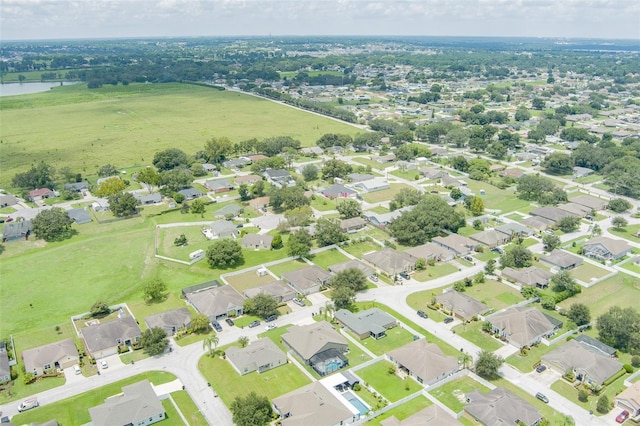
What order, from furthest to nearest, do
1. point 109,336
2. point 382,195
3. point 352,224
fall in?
1. point 382,195
2. point 352,224
3. point 109,336

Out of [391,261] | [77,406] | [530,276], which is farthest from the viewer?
[391,261]

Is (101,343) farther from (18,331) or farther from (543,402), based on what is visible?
(543,402)

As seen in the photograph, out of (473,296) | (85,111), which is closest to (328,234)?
(473,296)

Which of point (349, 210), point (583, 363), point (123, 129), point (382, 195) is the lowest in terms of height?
point (583, 363)

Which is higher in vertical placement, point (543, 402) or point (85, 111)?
point (85, 111)

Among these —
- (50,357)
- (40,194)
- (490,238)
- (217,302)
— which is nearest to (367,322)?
(217,302)

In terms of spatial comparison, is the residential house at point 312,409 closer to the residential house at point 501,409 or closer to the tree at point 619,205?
the residential house at point 501,409

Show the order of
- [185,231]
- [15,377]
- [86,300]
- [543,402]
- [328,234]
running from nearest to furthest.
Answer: [543,402]
[15,377]
[86,300]
[328,234]
[185,231]

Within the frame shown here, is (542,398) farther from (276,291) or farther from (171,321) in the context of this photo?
(171,321)
